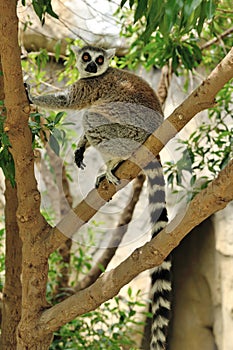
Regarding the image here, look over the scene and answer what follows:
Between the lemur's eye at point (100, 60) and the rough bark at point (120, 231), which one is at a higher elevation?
the lemur's eye at point (100, 60)

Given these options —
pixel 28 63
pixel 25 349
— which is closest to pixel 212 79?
pixel 25 349

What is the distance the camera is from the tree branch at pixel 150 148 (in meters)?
1.73

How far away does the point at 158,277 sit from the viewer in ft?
6.79

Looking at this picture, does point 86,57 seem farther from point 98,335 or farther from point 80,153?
point 98,335

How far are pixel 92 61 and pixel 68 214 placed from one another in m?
0.89

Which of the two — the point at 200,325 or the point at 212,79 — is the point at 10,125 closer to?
the point at 212,79

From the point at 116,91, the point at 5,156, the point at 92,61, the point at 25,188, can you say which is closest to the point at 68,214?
the point at 25,188

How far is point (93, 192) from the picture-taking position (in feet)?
6.81

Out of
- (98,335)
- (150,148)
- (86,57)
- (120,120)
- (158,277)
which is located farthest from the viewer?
(98,335)

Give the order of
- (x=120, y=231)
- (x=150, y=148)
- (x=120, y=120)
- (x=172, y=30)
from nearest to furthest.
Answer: (x=150, y=148), (x=120, y=120), (x=172, y=30), (x=120, y=231)

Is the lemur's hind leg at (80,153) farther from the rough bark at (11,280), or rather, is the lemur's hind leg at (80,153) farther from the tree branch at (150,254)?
the tree branch at (150,254)

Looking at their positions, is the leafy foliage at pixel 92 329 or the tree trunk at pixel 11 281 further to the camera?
the leafy foliage at pixel 92 329

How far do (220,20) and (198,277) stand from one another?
179 centimetres

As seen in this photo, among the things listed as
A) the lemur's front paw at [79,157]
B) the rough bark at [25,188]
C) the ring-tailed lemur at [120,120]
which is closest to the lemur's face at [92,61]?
the ring-tailed lemur at [120,120]
